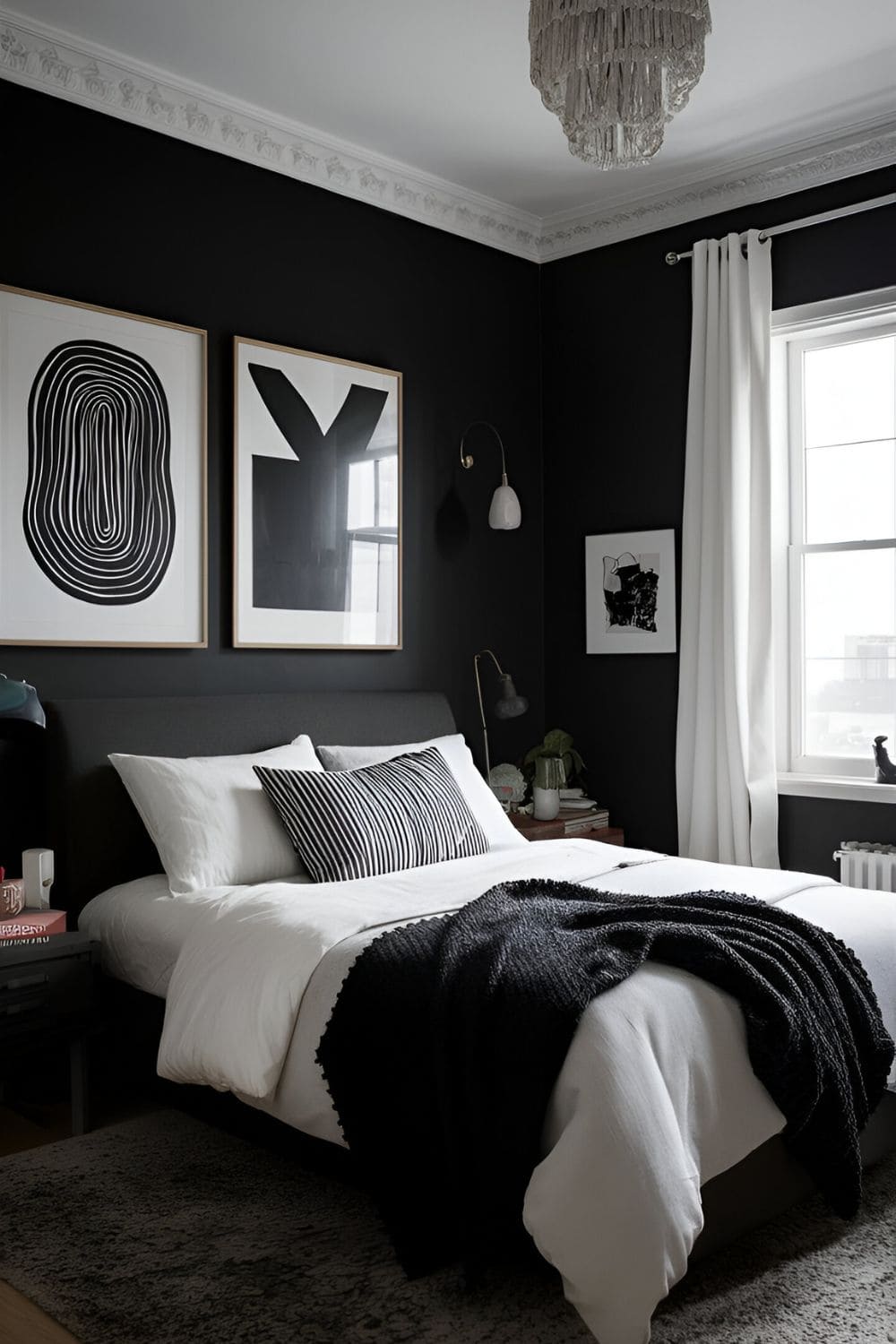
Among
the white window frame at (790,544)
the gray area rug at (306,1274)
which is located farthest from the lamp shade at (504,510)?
the gray area rug at (306,1274)

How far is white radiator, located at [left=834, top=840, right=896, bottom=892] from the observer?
4.34 metres

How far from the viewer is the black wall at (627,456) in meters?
4.69

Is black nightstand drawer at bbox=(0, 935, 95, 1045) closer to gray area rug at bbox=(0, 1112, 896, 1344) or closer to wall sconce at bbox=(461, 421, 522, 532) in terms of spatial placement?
gray area rug at bbox=(0, 1112, 896, 1344)

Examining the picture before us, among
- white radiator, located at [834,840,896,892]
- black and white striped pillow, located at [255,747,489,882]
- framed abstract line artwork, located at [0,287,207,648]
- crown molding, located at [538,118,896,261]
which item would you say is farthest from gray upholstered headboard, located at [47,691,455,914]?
crown molding, located at [538,118,896,261]

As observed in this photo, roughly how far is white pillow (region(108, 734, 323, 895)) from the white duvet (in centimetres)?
23

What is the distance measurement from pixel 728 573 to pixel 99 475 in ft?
7.81

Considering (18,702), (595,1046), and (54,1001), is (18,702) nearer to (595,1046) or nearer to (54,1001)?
(54,1001)

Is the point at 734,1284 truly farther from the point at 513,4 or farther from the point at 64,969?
the point at 513,4

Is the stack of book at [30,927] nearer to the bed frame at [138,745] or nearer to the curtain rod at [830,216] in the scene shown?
the bed frame at [138,745]

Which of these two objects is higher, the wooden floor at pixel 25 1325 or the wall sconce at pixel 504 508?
the wall sconce at pixel 504 508

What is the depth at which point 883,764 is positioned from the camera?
445cm

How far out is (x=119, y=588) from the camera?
394 cm

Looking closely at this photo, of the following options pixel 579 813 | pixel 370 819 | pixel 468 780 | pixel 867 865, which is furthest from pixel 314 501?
pixel 867 865

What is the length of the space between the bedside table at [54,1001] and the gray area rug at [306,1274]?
0.95ft
